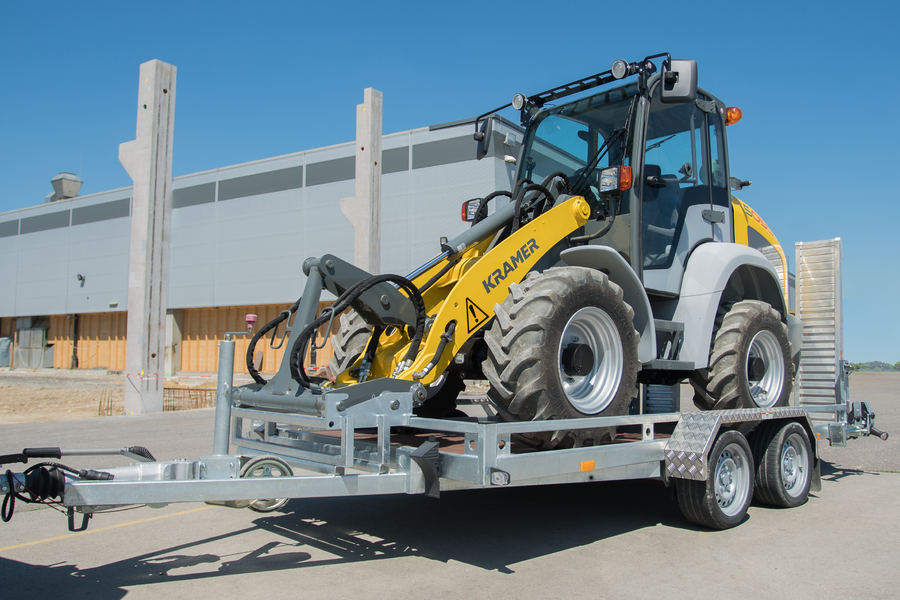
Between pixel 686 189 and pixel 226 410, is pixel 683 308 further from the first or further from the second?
pixel 226 410

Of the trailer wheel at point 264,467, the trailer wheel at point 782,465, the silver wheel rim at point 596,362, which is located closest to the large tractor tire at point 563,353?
the silver wheel rim at point 596,362

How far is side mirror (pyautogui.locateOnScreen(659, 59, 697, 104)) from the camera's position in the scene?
5324 millimetres

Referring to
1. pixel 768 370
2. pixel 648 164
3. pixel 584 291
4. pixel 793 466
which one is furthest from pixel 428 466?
pixel 768 370

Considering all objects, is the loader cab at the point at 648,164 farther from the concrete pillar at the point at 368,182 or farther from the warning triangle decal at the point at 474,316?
the concrete pillar at the point at 368,182

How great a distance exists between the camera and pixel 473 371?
5789mm

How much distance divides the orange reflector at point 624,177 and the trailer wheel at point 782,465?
8.46ft

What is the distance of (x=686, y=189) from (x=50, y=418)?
14553 millimetres

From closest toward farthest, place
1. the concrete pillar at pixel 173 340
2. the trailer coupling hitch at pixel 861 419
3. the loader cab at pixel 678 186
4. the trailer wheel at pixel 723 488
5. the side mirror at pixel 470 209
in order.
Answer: the trailer wheel at pixel 723 488 < the loader cab at pixel 678 186 < the side mirror at pixel 470 209 < the trailer coupling hitch at pixel 861 419 < the concrete pillar at pixel 173 340

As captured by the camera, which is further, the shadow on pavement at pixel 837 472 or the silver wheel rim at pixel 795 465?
the shadow on pavement at pixel 837 472

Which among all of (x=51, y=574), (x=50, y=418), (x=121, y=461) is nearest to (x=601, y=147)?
(x=51, y=574)

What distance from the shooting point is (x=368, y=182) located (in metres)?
16.2

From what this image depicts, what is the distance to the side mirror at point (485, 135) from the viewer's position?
7070mm

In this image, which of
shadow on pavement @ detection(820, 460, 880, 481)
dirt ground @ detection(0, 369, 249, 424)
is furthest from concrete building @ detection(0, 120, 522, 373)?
shadow on pavement @ detection(820, 460, 880, 481)

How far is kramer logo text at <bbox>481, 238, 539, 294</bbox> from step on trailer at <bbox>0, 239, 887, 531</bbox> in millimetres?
968
